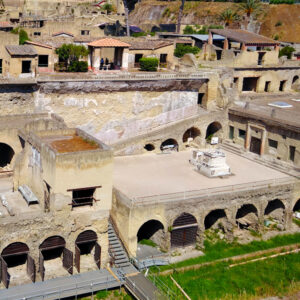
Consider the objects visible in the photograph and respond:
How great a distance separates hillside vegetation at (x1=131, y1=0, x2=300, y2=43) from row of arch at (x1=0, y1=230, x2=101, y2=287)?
62231 millimetres

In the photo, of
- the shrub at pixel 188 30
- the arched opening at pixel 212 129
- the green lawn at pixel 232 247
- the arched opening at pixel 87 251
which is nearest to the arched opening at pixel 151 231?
the green lawn at pixel 232 247

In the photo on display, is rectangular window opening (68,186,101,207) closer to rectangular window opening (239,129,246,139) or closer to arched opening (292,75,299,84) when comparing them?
rectangular window opening (239,129,246,139)

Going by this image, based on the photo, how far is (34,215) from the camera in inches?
1046

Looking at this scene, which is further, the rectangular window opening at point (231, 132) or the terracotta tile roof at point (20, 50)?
the rectangular window opening at point (231, 132)

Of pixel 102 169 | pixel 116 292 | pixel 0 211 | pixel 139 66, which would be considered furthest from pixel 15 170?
pixel 139 66

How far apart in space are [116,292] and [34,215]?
5772 millimetres

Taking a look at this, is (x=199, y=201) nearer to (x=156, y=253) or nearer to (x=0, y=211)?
(x=156, y=253)

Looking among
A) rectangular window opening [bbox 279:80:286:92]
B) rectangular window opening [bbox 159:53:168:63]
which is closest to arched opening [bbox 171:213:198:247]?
rectangular window opening [bbox 159:53:168:63]

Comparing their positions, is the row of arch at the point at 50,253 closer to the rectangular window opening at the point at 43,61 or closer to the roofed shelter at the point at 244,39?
the rectangular window opening at the point at 43,61

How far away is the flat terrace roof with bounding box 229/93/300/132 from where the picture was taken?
40.7m

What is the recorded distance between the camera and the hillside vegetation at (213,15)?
85938 millimetres

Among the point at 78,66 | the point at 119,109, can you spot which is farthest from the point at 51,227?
the point at 78,66

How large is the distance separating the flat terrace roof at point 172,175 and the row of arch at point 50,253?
410cm

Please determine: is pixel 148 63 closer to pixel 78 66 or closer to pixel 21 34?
pixel 78 66
